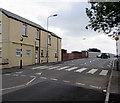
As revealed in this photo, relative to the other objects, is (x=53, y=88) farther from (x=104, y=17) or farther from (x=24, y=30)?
(x=24, y=30)

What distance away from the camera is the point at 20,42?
26859mm

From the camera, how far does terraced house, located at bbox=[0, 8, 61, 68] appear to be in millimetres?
24281

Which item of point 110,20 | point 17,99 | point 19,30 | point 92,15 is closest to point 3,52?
point 19,30

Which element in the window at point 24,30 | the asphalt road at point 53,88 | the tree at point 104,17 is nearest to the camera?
the asphalt road at point 53,88

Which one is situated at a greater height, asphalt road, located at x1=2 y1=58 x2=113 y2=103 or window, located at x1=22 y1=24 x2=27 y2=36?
window, located at x1=22 y1=24 x2=27 y2=36

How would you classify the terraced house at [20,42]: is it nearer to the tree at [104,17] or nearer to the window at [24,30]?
the window at [24,30]

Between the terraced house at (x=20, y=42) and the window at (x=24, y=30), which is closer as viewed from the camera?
the terraced house at (x=20, y=42)

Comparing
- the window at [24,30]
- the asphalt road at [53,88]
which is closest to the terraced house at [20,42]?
the window at [24,30]

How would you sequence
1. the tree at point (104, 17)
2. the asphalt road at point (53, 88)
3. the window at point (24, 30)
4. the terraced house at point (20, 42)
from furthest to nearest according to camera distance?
the window at point (24, 30), the terraced house at point (20, 42), the tree at point (104, 17), the asphalt road at point (53, 88)

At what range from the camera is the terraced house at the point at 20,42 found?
79.7ft

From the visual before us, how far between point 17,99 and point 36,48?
25657mm

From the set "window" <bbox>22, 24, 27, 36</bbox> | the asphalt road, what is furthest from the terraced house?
the asphalt road

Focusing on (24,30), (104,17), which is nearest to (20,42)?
(24,30)

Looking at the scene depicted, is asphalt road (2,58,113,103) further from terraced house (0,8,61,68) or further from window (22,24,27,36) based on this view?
window (22,24,27,36)
